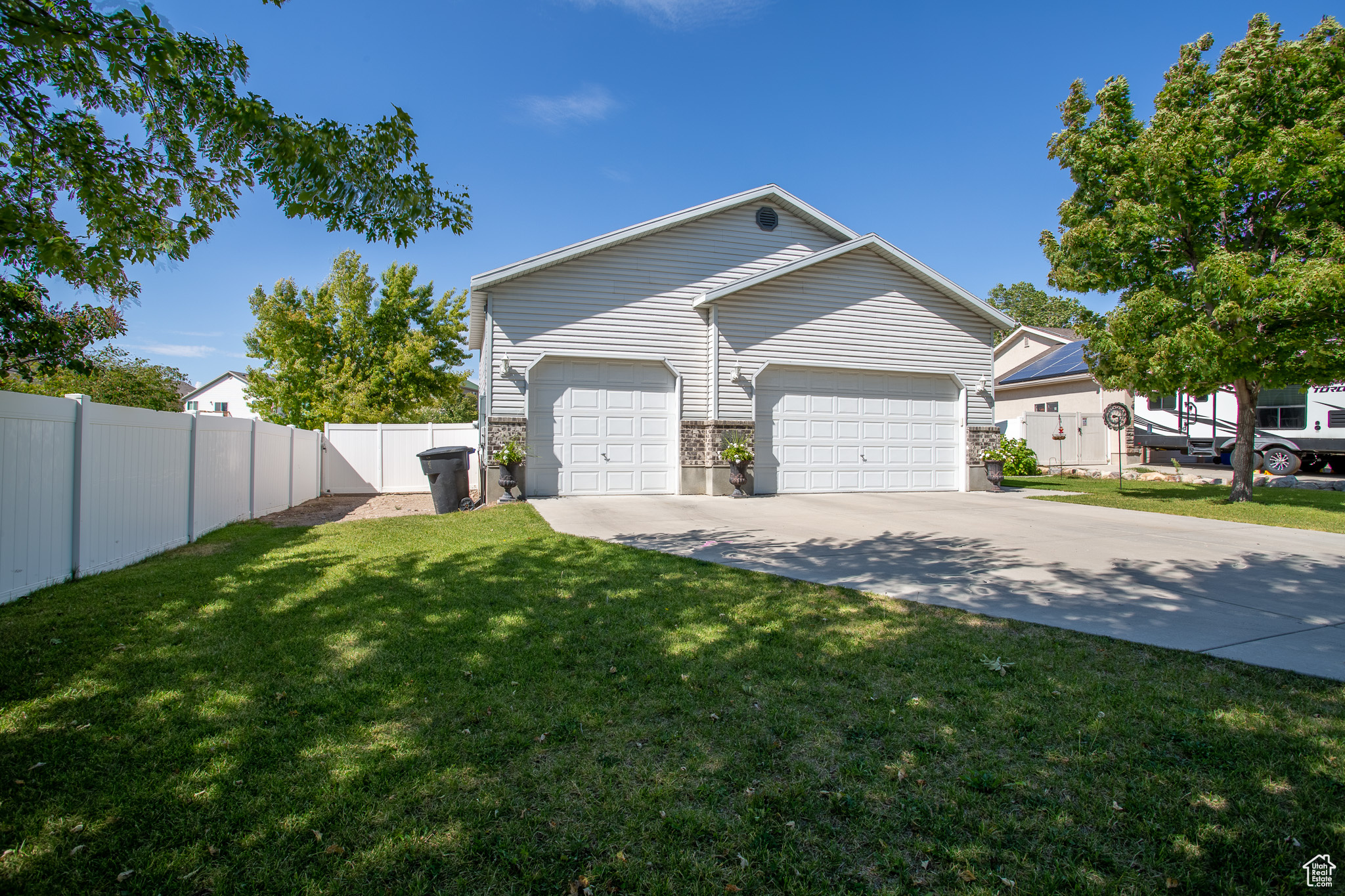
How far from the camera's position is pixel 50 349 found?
5.93m

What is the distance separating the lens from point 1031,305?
62312 millimetres

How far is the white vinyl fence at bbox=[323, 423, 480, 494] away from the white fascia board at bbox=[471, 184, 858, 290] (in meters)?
5.86

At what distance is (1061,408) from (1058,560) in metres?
20.7

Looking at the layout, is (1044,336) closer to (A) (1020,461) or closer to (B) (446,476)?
(A) (1020,461)

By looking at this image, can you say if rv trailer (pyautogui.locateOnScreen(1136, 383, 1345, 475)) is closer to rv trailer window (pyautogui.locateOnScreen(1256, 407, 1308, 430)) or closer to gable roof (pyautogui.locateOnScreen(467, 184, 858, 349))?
rv trailer window (pyautogui.locateOnScreen(1256, 407, 1308, 430))

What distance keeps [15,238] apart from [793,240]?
42.1 feet

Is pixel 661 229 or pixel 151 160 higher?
pixel 661 229

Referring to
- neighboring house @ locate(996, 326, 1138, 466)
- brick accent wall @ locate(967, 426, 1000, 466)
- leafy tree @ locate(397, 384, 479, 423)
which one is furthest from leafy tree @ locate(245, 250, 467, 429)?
neighboring house @ locate(996, 326, 1138, 466)

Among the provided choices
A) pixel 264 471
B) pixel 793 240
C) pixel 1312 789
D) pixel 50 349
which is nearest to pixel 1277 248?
pixel 793 240

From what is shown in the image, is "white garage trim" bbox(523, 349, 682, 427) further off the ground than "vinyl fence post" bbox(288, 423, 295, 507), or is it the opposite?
"white garage trim" bbox(523, 349, 682, 427)

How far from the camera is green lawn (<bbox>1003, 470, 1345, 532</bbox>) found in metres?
9.86

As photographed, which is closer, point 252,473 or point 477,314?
point 252,473

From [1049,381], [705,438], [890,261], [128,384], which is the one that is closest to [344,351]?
[128,384]

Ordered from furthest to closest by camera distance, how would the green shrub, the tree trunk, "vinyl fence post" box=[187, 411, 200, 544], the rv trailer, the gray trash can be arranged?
the green shrub < the rv trailer < the tree trunk < the gray trash can < "vinyl fence post" box=[187, 411, 200, 544]
